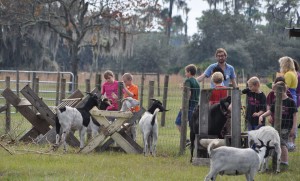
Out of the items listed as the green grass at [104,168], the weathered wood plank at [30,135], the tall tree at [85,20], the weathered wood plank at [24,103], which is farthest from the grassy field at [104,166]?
the tall tree at [85,20]

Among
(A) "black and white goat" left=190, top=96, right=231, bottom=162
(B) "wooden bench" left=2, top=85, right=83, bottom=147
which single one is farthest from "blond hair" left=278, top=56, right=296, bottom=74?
(B) "wooden bench" left=2, top=85, right=83, bottom=147

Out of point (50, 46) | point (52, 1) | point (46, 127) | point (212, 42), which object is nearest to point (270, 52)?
point (212, 42)

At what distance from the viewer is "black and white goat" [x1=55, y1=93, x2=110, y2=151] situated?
14.9 metres

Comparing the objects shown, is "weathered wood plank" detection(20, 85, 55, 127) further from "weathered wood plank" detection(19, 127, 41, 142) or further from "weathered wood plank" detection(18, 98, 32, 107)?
"weathered wood plank" detection(19, 127, 41, 142)

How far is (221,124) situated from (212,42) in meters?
60.4

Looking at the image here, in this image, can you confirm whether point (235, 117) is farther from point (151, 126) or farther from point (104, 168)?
point (151, 126)

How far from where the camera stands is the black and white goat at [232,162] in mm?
10102

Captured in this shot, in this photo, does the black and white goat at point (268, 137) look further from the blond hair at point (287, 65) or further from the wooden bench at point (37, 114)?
the wooden bench at point (37, 114)

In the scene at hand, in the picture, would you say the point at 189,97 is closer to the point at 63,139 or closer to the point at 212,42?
the point at 63,139

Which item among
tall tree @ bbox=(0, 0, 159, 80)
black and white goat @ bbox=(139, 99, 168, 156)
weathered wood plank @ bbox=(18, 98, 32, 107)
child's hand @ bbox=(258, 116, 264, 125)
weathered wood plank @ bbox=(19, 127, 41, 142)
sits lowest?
weathered wood plank @ bbox=(19, 127, 41, 142)

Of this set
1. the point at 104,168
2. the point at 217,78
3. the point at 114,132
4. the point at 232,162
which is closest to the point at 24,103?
the point at 114,132

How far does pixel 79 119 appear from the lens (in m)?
15.1

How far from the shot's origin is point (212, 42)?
7281cm

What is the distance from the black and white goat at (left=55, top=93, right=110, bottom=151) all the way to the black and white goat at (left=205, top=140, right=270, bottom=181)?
5383 mm
